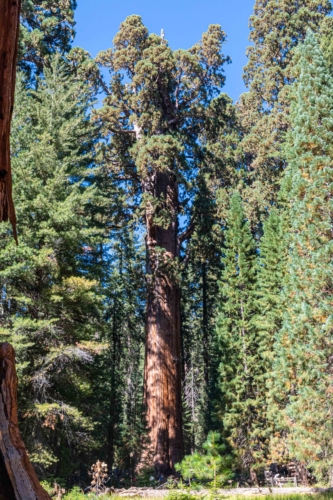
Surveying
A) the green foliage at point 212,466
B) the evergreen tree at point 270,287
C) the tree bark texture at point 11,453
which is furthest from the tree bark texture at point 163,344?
the tree bark texture at point 11,453

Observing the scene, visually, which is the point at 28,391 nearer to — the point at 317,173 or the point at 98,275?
the point at 98,275

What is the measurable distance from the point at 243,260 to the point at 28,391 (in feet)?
34.5

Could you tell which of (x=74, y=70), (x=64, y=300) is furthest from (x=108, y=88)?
(x=64, y=300)

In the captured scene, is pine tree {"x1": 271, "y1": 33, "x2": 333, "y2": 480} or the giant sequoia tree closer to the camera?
pine tree {"x1": 271, "y1": 33, "x2": 333, "y2": 480}

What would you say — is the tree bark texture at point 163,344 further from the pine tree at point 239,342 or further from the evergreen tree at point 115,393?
the pine tree at point 239,342

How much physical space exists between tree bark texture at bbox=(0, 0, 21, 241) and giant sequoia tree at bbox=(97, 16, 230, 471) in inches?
438

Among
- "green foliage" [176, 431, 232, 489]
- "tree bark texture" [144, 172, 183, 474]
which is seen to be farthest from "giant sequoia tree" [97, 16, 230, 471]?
"green foliage" [176, 431, 232, 489]

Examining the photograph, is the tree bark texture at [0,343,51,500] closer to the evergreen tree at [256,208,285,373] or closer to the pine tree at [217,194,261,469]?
the evergreen tree at [256,208,285,373]

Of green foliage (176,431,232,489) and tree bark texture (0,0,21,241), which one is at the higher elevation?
tree bark texture (0,0,21,241)

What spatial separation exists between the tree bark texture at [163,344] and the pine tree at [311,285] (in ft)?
10.4

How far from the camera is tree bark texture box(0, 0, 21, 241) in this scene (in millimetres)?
1642

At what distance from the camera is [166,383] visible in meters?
12.7

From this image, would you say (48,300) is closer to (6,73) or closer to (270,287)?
(6,73)

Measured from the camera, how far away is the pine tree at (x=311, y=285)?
1060 centimetres
